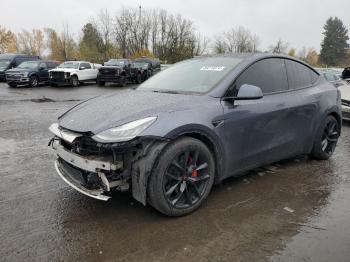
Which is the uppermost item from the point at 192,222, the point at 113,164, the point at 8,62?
the point at 8,62

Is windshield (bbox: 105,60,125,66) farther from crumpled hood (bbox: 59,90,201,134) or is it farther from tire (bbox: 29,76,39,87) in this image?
crumpled hood (bbox: 59,90,201,134)

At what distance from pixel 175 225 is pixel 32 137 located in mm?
4777

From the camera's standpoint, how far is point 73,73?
22.8 meters

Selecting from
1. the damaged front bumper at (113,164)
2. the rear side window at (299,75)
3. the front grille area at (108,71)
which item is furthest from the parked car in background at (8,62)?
the damaged front bumper at (113,164)

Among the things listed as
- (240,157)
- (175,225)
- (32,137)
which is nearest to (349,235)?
(240,157)

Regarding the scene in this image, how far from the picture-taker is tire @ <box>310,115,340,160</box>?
5.49 metres

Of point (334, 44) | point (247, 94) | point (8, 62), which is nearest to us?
point (247, 94)

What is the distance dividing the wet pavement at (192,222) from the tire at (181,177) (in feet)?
0.51

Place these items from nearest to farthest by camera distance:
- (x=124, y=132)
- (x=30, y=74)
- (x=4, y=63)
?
(x=124, y=132)
(x=30, y=74)
(x=4, y=63)

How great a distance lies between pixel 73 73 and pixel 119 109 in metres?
20.2

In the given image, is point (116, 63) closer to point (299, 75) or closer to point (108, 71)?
point (108, 71)

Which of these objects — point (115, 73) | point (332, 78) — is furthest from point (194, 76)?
point (115, 73)

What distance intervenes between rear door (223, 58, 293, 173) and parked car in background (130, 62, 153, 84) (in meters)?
21.1

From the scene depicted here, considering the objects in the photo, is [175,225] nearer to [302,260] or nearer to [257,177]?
[302,260]
